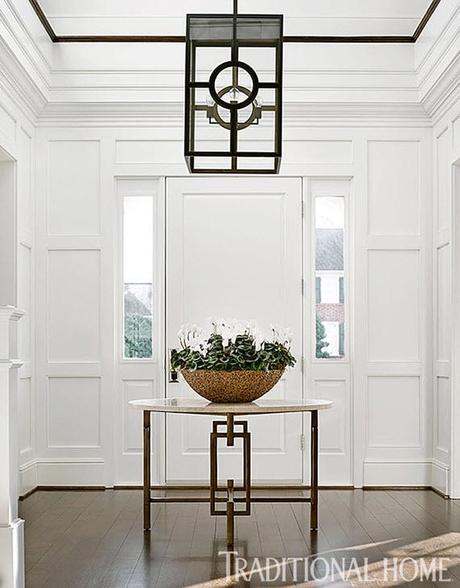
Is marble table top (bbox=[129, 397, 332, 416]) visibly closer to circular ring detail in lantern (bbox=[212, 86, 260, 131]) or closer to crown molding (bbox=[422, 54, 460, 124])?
circular ring detail in lantern (bbox=[212, 86, 260, 131])

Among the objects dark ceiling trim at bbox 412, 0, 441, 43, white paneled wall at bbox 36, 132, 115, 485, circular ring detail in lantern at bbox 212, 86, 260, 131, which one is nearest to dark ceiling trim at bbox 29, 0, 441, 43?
dark ceiling trim at bbox 412, 0, 441, 43

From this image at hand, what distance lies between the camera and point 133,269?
7727 millimetres

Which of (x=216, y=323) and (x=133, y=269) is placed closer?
(x=216, y=323)

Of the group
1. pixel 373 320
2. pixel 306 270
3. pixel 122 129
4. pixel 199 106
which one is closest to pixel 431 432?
pixel 373 320

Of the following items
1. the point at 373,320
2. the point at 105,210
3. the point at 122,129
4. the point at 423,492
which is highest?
the point at 122,129

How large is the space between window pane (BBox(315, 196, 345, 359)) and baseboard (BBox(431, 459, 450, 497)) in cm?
110

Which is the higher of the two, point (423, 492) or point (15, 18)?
point (15, 18)

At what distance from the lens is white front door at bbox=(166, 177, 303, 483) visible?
7.67m

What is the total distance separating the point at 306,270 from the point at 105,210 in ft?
5.29

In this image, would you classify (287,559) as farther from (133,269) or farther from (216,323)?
(133,269)

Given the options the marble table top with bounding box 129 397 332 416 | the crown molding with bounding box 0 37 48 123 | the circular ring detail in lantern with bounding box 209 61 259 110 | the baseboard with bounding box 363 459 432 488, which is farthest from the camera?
the baseboard with bounding box 363 459 432 488

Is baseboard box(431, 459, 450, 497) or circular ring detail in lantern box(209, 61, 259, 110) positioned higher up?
circular ring detail in lantern box(209, 61, 259, 110)

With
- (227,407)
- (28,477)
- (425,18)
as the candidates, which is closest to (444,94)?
(425,18)

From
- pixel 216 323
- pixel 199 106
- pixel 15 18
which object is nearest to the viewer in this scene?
pixel 199 106
